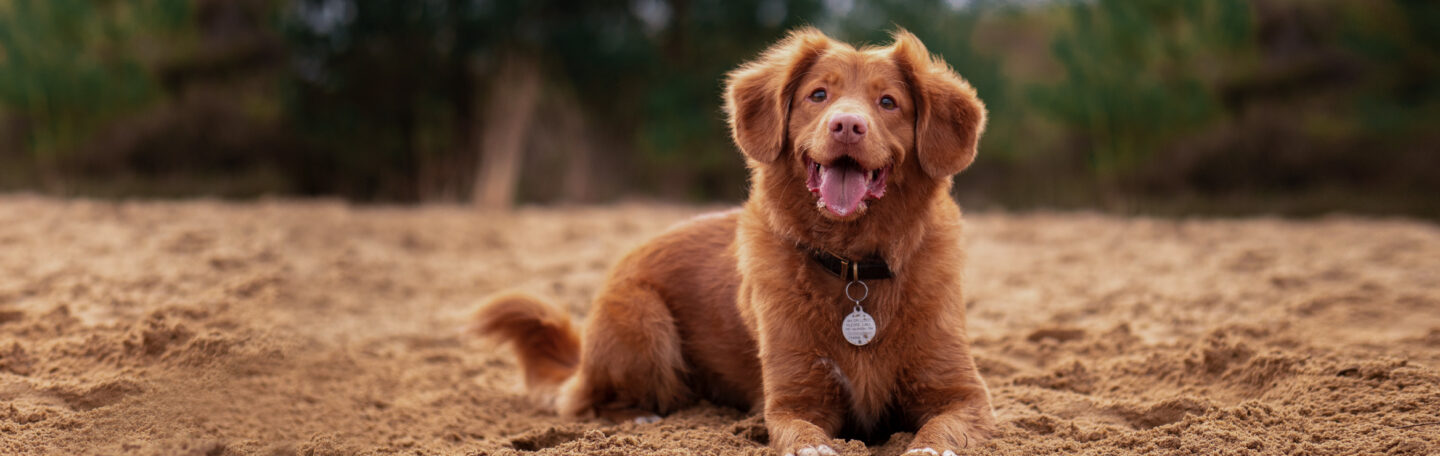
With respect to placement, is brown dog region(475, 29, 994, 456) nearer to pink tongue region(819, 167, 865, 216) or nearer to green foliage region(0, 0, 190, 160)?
pink tongue region(819, 167, 865, 216)

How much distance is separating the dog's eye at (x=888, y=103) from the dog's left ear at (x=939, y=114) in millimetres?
112

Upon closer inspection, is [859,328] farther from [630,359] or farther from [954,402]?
[630,359]

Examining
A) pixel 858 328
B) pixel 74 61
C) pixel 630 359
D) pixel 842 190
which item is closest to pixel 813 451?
pixel 858 328

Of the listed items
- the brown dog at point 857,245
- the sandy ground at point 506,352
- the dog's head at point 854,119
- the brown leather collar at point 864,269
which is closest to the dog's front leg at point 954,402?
the brown dog at point 857,245

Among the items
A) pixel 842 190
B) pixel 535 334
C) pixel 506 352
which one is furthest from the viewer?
pixel 506 352

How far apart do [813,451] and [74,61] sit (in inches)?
395

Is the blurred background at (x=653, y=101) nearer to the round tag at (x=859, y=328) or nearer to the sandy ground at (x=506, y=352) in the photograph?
the sandy ground at (x=506, y=352)

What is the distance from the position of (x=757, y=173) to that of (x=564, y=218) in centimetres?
745

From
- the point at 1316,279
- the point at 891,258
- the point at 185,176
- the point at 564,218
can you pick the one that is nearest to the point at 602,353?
the point at 891,258

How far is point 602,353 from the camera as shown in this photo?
3998 mm

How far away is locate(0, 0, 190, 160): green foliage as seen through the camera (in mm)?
9953

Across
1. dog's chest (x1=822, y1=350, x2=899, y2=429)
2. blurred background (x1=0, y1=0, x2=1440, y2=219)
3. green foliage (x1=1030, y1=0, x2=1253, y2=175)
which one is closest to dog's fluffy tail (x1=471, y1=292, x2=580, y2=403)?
dog's chest (x1=822, y1=350, x2=899, y2=429)

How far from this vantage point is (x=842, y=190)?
3219mm

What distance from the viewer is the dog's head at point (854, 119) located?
3.20 meters
